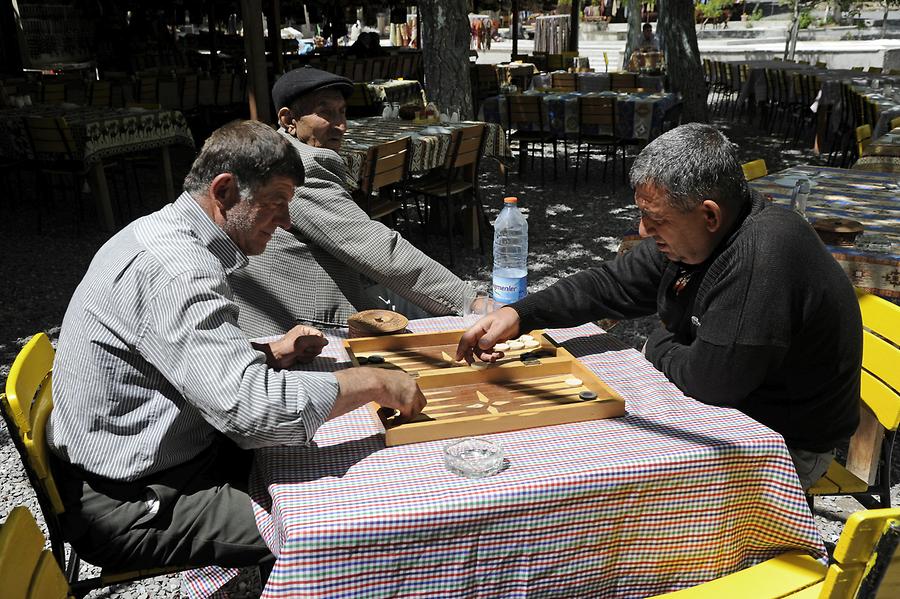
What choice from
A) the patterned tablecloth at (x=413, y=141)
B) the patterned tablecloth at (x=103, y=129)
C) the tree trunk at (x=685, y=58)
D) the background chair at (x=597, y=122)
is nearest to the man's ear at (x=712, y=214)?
the patterned tablecloth at (x=413, y=141)

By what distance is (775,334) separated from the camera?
1.85m

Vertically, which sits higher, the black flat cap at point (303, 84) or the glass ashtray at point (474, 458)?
the black flat cap at point (303, 84)

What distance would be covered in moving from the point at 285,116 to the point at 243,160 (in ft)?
5.00

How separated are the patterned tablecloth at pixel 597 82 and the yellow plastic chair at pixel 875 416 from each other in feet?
35.6

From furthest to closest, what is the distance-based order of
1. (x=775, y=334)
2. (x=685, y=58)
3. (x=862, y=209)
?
(x=685, y=58) < (x=862, y=209) < (x=775, y=334)

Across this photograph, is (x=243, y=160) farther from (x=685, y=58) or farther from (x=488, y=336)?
(x=685, y=58)

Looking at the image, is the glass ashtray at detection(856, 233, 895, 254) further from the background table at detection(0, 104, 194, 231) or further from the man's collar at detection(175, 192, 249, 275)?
the background table at detection(0, 104, 194, 231)

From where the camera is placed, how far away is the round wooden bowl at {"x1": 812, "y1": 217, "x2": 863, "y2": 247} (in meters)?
3.46

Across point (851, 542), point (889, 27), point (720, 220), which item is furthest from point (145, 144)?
point (889, 27)

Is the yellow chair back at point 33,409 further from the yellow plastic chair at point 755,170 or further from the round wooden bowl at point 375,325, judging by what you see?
the yellow plastic chair at point 755,170

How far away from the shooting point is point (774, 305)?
184 cm

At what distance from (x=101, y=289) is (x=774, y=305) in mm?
1585

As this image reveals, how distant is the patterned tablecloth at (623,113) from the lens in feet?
31.9

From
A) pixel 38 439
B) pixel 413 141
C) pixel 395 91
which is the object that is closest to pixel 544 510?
pixel 38 439
